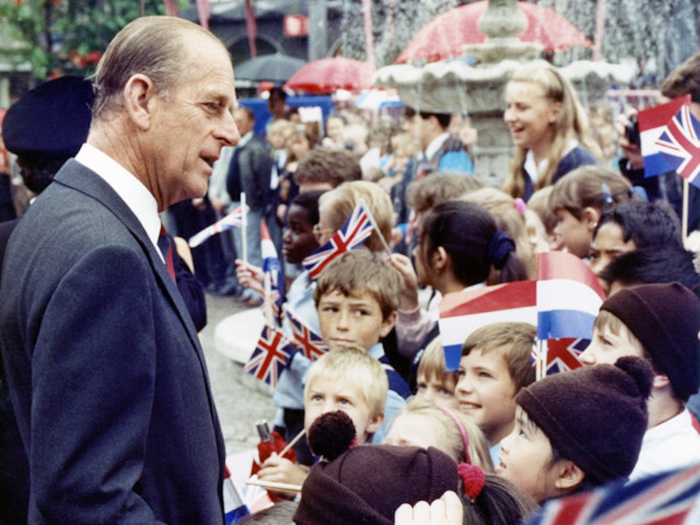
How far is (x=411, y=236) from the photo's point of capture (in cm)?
549

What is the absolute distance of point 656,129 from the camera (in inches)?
159

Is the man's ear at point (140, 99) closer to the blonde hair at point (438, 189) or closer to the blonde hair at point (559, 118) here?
the blonde hair at point (438, 189)

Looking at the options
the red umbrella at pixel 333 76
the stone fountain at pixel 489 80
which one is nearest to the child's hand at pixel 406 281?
the stone fountain at pixel 489 80

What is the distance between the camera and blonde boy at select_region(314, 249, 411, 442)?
3988 millimetres

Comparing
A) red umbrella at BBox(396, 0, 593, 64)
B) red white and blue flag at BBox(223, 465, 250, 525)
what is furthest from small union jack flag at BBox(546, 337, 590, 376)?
red umbrella at BBox(396, 0, 593, 64)

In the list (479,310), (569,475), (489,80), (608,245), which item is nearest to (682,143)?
(608,245)

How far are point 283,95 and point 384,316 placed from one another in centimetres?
819

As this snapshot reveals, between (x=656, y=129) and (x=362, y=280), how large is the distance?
1325mm

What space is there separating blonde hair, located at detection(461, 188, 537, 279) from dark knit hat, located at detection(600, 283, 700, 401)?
50.2 inches

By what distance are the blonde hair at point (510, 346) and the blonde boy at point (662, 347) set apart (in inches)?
16.9

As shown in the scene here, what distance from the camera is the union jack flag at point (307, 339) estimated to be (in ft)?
13.4

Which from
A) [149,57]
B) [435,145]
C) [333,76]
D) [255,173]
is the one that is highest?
[149,57]

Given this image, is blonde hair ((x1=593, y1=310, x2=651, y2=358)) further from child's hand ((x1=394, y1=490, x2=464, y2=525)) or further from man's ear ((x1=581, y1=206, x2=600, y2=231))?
man's ear ((x1=581, y1=206, x2=600, y2=231))

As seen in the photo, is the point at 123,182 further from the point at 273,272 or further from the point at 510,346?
the point at 273,272
